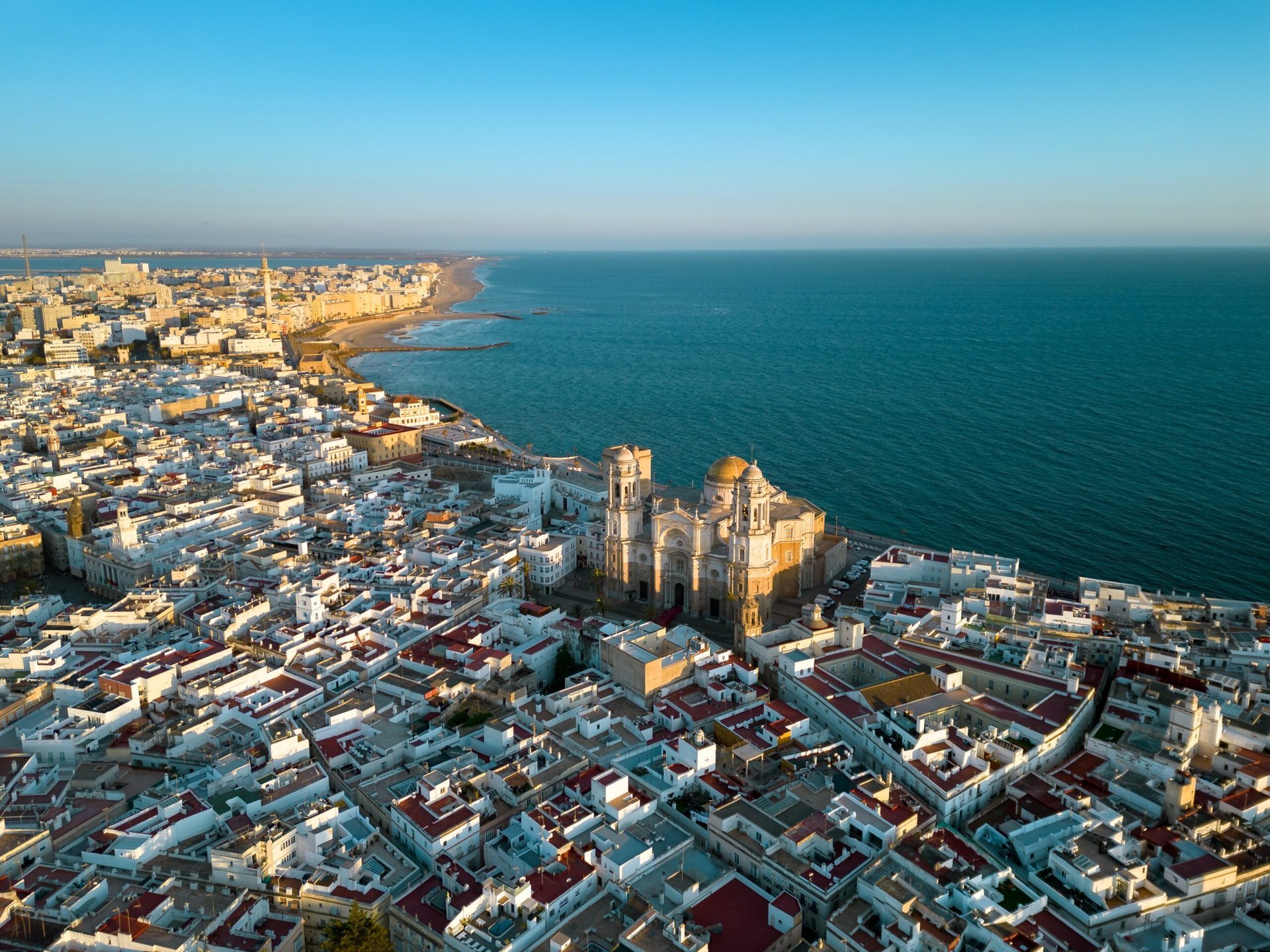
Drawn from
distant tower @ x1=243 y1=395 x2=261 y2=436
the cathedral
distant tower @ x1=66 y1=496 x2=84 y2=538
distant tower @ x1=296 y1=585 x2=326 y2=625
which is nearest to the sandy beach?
distant tower @ x1=243 y1=395 x2=261 y2=436

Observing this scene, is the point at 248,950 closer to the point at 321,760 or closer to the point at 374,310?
the point at 321,760

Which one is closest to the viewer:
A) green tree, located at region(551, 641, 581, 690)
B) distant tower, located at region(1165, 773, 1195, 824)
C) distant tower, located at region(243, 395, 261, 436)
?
distant tower, located at region(1165, 773, 1195, 824)

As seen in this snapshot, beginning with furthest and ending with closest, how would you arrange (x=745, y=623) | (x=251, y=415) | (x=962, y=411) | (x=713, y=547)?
(x=962, y=411)
(x=251, y=415)
(x=713, y=547)
(x=745, y=623)

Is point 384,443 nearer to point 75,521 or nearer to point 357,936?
point 75,521

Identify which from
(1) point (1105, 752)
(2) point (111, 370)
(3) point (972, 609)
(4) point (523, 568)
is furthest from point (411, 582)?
(2) point (111, 370)

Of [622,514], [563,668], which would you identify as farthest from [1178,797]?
[622,514]

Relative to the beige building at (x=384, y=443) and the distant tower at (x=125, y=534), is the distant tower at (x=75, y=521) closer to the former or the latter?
the distant tower at (x=125, y=534)

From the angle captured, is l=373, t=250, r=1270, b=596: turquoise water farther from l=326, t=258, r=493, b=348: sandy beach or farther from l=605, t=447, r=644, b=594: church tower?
l=605, t=447, r=644, b=594: church tower
